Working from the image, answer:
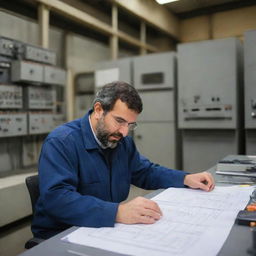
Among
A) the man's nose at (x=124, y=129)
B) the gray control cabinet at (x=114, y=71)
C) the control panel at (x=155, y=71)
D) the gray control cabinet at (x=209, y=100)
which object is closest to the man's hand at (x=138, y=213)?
the man's nose at (x=124, y=129)

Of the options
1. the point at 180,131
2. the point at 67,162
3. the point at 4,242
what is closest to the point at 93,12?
the point at 180,131

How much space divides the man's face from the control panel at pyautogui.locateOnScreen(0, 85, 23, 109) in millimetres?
1716

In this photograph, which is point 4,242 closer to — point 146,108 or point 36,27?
point 146,108

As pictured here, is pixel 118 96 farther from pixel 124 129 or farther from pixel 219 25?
pixel 219 25

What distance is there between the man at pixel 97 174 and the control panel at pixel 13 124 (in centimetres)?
158

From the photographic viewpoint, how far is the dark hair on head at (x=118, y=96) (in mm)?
1112

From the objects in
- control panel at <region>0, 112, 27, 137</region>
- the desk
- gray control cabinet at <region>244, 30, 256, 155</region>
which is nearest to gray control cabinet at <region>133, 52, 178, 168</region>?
gray control cabinet at <region>244, 30, 256, 155</region>

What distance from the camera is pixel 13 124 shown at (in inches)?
106

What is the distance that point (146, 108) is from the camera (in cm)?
334

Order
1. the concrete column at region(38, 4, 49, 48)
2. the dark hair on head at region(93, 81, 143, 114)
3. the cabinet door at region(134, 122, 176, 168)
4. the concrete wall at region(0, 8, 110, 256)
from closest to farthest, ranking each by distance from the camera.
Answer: the dark hair on head at region(93, 81, 143, 114) → the concrete wall at region(0, 8, 110, 256) → the concrete column at region(38, 4, 49, 48) → the cabinet door at region(134, 122, 176, 168)

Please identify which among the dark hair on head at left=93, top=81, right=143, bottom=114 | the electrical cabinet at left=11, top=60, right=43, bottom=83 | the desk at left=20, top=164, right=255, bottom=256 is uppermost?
the electrical cabinet at left=11, top=60, right=43, bottom=83

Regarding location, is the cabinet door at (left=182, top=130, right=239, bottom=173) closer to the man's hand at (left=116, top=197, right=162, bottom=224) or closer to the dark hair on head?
the dark hair on head

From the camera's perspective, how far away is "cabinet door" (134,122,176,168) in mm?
3221

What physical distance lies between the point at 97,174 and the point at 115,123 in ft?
0.74
